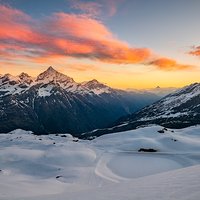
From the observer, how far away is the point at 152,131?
88250mm

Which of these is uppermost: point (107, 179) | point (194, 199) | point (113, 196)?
point (194, 199)

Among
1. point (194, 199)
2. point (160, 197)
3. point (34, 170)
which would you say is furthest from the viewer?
point (34, 170)

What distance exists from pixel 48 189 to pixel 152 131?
61.4 metres

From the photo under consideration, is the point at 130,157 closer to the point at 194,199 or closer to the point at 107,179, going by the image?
the point at 107,179

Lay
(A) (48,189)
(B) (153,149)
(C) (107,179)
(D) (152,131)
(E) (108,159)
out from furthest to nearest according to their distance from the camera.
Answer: (D) (152,131)
(B) (153,149)
(E) (108,159)
(C) (107,179)
(A) (48,189)

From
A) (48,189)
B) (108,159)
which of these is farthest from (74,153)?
(48,189)

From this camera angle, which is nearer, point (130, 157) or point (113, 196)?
point (113, 196)

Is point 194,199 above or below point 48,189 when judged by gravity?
above

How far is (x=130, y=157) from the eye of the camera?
58.2 meters

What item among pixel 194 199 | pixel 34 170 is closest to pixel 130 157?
pixel 34 170

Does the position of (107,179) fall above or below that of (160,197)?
below

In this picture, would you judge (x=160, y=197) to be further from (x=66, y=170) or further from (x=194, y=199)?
(x=66, y=170)

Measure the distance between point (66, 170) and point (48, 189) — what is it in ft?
45.0

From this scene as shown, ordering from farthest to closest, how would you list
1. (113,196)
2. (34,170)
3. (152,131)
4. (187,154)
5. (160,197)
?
1. (152,131)
2. (187,154)
3. (34,170)
4. (113,196)
5. (160,197)
